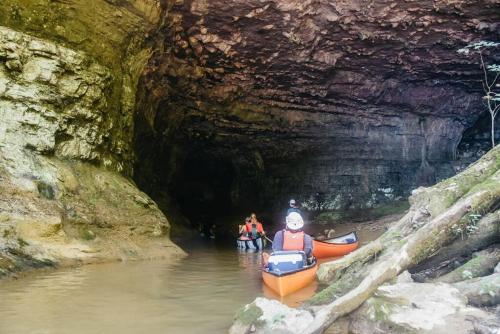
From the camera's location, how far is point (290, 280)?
6.86 m

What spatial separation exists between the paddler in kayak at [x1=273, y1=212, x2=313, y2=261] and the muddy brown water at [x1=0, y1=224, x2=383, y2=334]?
810 millimetres

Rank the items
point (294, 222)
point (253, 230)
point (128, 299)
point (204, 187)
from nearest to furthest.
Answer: point (128, 299)
point (294, 222)
point (253, 230)
point (204, 187)

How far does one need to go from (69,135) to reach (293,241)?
19.3ft

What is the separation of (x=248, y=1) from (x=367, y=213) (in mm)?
10768

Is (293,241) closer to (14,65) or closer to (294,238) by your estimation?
(294,238)

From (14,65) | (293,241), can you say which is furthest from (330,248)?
(14,65)

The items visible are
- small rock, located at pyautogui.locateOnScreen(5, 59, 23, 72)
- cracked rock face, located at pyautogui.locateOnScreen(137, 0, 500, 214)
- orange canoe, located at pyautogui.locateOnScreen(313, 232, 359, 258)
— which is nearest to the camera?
small rock, located at pyautogui.locateOnScreen(5, 59, 23, 72)

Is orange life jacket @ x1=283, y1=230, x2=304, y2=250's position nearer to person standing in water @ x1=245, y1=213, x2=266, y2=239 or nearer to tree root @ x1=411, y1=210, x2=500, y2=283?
tree root @ x1=411, y1=210, x2=500, y2=283

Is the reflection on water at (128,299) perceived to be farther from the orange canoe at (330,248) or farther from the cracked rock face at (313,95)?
the cracked rock face at (313,95)

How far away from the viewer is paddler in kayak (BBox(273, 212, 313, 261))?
7934 millimetres

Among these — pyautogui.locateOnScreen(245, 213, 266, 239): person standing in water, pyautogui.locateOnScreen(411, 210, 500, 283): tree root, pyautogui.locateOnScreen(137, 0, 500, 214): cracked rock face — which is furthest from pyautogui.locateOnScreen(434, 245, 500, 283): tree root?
pyautogui.locateOnScreen(245, 213, 266, 239): person standing in water

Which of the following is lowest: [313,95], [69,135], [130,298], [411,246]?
[130,298]

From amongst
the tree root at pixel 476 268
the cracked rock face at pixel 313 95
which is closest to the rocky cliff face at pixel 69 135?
the cracked rock face at pixel 313 95

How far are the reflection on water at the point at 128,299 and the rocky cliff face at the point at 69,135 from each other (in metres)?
0.81
